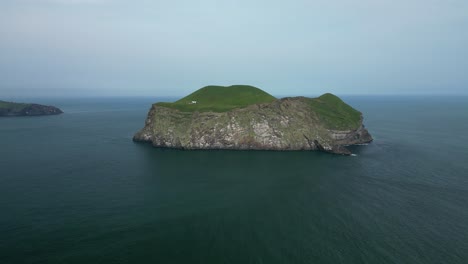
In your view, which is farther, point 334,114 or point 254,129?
point 334,114

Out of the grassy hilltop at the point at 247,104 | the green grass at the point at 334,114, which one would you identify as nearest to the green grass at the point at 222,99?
the grassy hilltop at the point at 247,104

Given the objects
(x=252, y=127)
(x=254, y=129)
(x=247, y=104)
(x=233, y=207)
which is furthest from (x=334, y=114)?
(x=233, y=207)

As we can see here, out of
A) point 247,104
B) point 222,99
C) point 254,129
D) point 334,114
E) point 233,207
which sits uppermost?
point 222,99

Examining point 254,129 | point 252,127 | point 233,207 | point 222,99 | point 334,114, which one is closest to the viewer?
point 233,207

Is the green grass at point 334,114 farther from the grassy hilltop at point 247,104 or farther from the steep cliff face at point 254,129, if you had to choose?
the steep cliff face at point 254,129

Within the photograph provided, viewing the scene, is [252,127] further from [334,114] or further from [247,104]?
[334,114]

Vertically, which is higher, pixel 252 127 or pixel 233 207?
pixel 252 127
